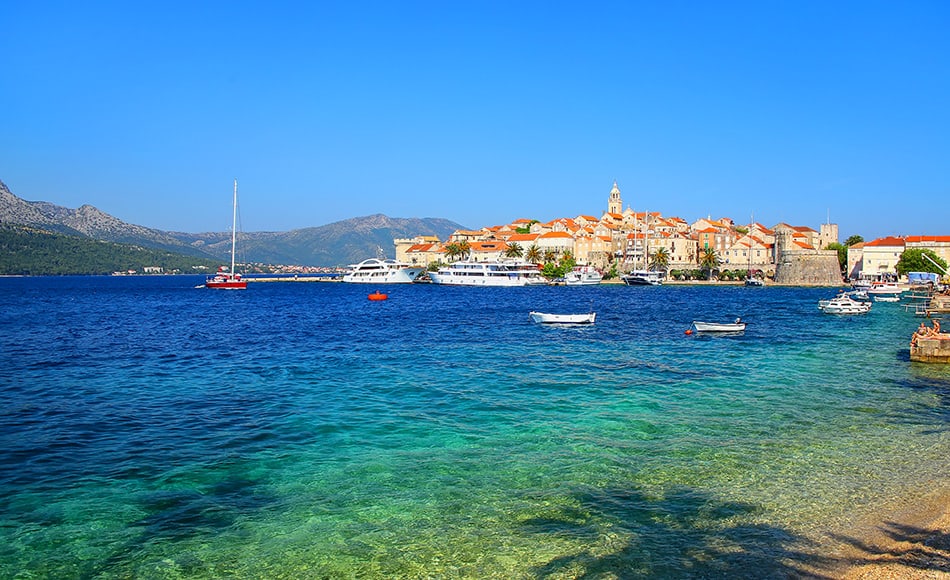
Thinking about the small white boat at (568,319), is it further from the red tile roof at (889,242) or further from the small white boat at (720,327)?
the red tile roof at (889,242)

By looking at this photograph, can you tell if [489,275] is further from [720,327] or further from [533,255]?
[720,327]

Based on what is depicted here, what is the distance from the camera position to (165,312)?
56.7 meters

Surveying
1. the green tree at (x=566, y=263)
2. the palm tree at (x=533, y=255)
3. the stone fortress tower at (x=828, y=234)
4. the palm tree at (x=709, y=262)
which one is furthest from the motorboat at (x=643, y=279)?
the stone fortress tower at (x=828, y=234)

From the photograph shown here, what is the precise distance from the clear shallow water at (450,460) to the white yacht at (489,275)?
9203cm

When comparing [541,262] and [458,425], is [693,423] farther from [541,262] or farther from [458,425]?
[541,262]

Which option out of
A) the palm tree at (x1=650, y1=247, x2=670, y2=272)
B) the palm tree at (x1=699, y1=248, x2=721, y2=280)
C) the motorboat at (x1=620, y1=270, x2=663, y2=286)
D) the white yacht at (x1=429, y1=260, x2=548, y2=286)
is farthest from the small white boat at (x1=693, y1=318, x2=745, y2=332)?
the palm tree at (x1=650, y1=247, x2=670, y2=272)

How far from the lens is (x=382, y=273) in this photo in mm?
135500

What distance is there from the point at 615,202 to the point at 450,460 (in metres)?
184

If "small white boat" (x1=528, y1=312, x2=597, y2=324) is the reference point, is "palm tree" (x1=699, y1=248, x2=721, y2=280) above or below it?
above

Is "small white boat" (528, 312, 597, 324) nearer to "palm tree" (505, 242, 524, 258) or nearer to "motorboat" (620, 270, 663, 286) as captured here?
"motorboat" (620, 270, 663, 286)

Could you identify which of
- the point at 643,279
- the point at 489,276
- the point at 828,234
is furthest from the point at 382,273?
the point at 828,234

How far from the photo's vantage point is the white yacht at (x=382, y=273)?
134 meters

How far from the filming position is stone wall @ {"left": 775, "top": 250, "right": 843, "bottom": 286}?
11956 cm

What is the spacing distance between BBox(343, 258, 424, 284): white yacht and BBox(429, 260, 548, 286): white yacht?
7230 mm
